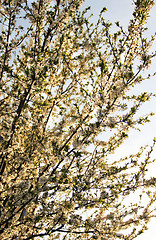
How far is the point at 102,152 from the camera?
4.45 m

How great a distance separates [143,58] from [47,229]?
364cm

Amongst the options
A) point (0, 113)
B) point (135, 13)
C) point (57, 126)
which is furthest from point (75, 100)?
point (135, 13)

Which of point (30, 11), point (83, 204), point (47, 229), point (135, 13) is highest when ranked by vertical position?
point (30, 11)

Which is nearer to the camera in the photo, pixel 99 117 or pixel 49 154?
pixel 99 117

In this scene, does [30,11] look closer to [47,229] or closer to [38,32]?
[38,32]

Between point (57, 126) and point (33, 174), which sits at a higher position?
point (57, 126)

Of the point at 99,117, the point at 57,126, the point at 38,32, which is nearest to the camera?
the point at 99,117

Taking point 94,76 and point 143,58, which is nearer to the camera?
point 143,58

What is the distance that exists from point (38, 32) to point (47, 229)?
13.7 feet

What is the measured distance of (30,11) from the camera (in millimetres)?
4992

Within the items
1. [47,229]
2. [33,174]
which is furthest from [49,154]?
[47,229]

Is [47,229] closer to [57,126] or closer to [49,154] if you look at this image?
[49,154]

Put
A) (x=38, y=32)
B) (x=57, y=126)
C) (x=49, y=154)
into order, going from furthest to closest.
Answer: (x=38, y=32)
(x=57, y=126)
(x=49, y=154)

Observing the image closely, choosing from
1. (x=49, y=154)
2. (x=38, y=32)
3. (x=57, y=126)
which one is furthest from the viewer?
(x=38, y=32)
